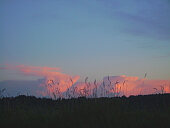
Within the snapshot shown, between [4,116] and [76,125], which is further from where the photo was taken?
[4,116]

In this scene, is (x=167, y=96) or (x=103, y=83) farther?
(x=167, y=96)

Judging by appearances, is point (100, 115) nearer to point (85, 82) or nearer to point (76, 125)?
point (76, 125)

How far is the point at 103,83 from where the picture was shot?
8.98m

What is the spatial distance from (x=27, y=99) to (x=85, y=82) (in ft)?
23.4

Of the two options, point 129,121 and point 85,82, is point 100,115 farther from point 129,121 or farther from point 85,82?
point 85,82

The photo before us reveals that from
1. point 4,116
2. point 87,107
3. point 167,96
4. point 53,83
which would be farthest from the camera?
point 167,96

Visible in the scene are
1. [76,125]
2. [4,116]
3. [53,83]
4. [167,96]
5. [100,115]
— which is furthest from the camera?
[167,96]

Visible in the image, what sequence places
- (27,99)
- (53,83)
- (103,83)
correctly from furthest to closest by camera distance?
(27,99) → (53,83) → (103,83)

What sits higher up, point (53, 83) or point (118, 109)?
point (53, 83)

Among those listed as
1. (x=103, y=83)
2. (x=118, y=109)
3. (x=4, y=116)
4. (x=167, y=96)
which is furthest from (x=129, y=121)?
(x=167, y=96)

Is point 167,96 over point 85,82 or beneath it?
beneath

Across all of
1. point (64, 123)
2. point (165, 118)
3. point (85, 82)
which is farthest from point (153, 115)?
point (85, 82)

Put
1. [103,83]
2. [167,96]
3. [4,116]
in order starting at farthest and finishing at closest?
[167,96]
[103,83]
[4,116]

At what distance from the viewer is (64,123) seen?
239 inches
